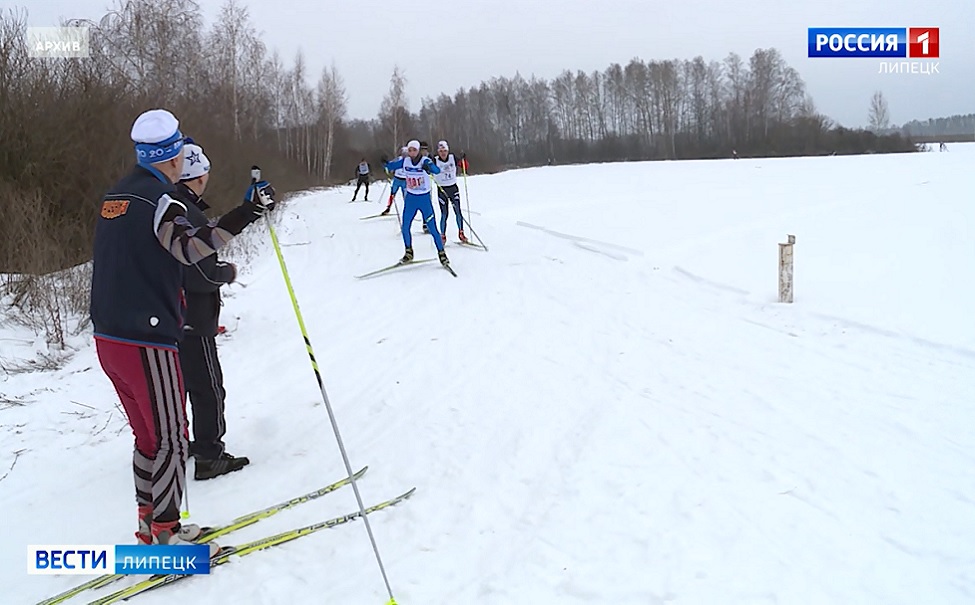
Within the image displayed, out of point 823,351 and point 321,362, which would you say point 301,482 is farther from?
point 823,351

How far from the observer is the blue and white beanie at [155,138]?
283 centimetres

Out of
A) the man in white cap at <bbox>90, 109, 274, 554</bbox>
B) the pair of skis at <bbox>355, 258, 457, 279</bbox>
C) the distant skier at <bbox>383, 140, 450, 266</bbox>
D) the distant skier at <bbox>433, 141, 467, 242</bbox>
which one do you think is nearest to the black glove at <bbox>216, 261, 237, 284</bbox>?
the man in white cap at <bbox>90, 109, 274, 554</bbox>

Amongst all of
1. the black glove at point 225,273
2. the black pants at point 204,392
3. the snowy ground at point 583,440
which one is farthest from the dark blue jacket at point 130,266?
the snowy ground at point 583,440

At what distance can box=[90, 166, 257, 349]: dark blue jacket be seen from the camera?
106 inches

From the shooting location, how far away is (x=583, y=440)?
13.9 ft

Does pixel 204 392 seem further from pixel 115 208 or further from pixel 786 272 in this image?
pixel 786 272

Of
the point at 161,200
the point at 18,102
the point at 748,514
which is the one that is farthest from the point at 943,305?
the point at 18,102

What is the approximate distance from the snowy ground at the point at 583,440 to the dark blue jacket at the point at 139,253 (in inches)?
46.0

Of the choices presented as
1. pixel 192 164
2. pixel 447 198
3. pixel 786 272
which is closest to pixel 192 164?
pixel 192 164

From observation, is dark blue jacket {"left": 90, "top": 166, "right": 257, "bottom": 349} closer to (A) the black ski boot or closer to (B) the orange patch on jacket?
(B) the orange patch on jacket

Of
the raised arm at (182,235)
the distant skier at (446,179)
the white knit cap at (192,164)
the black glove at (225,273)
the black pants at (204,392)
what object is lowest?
the black pants at (204,392)

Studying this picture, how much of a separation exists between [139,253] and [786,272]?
678cm

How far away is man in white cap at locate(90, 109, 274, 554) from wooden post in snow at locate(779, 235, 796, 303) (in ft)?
20.6

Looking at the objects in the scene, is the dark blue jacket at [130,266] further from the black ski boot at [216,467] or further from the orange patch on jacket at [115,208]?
the black ski boot at [216,467]
